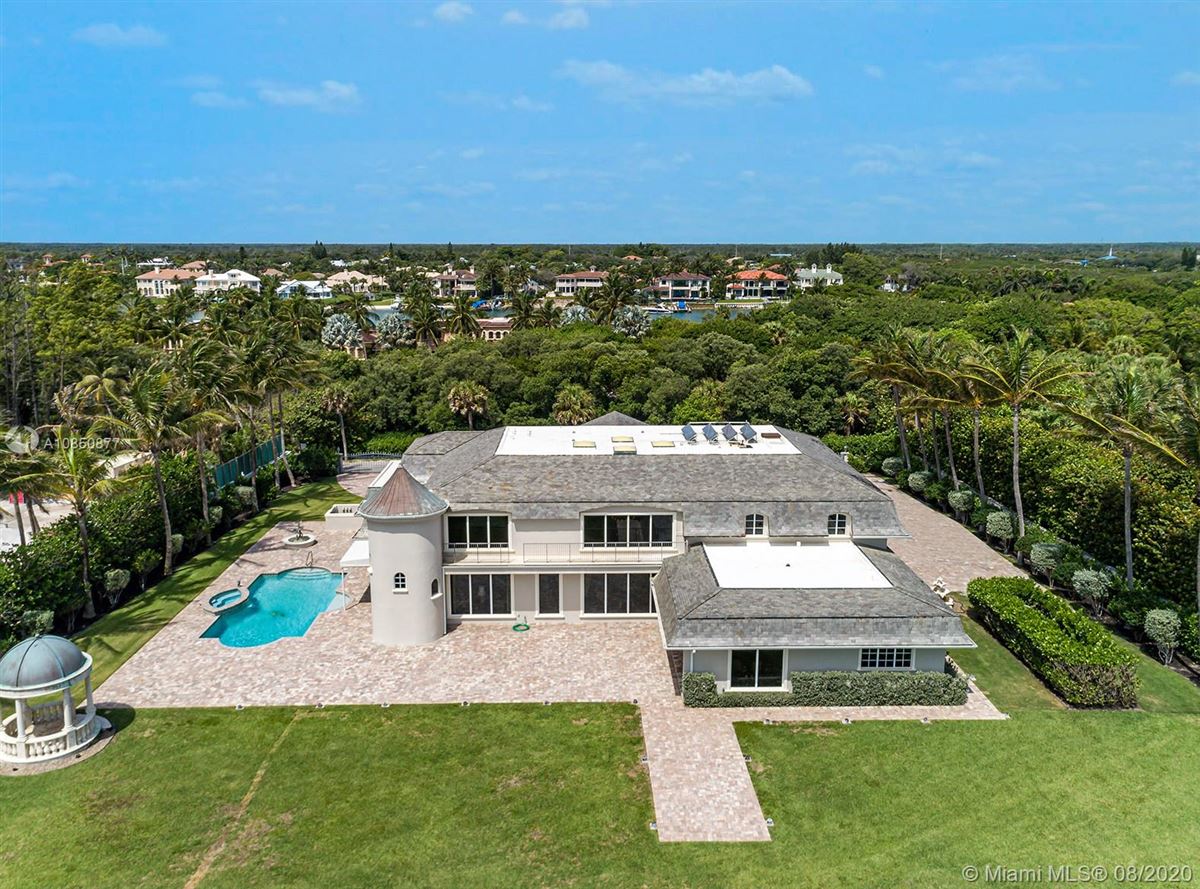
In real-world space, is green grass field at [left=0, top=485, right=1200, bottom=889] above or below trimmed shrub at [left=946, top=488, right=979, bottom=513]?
below

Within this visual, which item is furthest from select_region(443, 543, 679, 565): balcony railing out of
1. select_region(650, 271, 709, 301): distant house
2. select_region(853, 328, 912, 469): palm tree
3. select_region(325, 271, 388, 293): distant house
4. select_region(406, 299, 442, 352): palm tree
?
select_region(650, 271, 709, 301): distant house

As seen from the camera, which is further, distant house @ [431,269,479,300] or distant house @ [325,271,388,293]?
distant house @ [431,269,479,300]

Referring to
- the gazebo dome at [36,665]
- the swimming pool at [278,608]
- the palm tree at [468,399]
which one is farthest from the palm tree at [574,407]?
the gazebo dome at [36,665]

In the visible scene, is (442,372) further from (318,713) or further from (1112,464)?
(1112,464)

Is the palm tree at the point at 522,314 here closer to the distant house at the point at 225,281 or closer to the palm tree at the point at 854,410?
the palm tree at the point at 854,410

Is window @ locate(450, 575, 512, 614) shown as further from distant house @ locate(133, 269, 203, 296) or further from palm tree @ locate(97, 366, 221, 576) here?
distant house @ locate(133, 269, 203, 296)

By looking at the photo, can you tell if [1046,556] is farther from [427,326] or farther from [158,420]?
[427,326]
